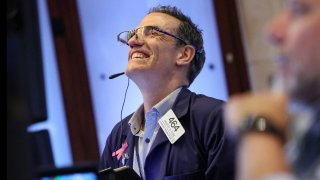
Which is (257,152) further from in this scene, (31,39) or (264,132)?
(31,39)

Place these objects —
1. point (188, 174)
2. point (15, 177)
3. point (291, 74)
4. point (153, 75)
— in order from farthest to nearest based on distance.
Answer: point (153, 75) → point (188, 174) → point (291, 74) → point (15, 177)

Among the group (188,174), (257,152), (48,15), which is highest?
(48,15)

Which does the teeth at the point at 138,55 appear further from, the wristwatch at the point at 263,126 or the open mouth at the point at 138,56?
the wristwatch at the point at 263,126

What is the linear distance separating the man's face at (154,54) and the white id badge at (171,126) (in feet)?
0.51

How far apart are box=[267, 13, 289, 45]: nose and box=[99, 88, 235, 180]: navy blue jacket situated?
0.58 m

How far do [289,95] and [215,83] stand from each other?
1.81 m

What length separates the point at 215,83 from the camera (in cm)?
251

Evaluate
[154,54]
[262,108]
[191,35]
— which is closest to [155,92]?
[154,54]

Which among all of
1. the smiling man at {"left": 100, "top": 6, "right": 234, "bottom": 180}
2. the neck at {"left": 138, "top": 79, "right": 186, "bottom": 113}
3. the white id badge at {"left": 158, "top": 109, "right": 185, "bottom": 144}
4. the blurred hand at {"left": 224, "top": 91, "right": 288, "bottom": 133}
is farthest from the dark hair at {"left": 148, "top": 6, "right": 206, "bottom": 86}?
the blurred hand at {"left": 224, "top": 91, "right": 288, "bottom": 133}

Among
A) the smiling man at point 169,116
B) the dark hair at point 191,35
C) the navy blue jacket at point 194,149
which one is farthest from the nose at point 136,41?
the navy blue jacket at point 194,149

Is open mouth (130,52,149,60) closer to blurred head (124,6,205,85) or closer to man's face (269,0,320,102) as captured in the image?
blurred head (124,6,205,85)

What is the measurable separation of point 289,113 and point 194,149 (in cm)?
66

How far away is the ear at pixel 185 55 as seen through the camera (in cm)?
161

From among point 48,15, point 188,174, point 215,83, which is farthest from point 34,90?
point 215,83
